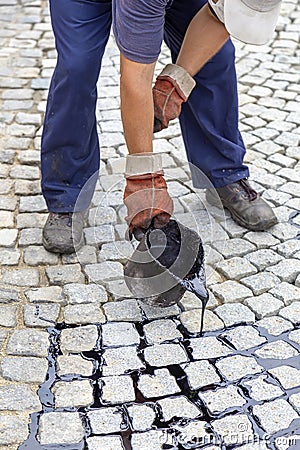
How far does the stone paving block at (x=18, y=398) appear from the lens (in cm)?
301

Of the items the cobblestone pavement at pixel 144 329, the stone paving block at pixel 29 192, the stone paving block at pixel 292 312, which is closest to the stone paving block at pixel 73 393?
the cobblestone pavement at pixel 144 329

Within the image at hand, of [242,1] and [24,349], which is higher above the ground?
[242,1]

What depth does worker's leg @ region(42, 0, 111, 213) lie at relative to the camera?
3564 millimetres

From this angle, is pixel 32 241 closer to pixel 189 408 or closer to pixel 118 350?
pixel 118 350

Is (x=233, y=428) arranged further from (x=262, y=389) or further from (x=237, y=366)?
(x=237, y=366)

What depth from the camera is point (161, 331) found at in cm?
344

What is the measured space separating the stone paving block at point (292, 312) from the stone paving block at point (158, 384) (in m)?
0.64

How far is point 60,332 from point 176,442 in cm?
79

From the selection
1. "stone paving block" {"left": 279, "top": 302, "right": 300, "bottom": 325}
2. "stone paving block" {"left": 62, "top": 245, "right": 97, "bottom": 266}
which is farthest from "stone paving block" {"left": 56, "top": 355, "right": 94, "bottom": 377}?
"stone paving block" {"left": 279, "top": 302, "right": 300, "bottom": 325}

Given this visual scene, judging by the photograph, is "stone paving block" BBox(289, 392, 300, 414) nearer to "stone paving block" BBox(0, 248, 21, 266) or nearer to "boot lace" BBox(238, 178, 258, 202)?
"boot lace" BBox(238, 178, 258, 202)

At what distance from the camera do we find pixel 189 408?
3021 mm

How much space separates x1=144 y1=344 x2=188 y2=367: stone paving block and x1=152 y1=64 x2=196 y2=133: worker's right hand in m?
0.94

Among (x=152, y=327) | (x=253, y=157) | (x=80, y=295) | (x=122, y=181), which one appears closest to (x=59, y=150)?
(x=122, y=181)

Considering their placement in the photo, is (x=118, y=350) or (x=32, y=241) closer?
(x=118, y=350)
